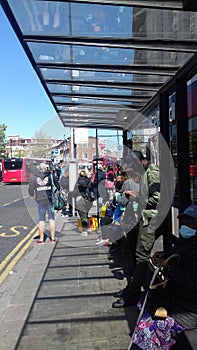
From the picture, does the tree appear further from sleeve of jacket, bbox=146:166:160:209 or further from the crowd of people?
sleeve of jacket, bbox=146:166:160:209

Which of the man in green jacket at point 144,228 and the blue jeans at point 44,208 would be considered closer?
the man in green jacket at point 144,228

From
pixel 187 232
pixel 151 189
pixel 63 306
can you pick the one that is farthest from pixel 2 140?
pixel 187 232

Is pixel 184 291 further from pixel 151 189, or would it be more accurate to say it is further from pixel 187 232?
pixel 151 189

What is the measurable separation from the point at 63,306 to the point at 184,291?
1925 mm

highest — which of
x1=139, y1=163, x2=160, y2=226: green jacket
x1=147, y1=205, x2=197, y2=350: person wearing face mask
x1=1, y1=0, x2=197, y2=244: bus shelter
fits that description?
x1=1, y1=0, x2=197, y2=244: bus shelter

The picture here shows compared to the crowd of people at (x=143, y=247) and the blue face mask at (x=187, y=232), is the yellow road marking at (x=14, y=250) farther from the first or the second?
the blue face mask at (x=187, y=232)

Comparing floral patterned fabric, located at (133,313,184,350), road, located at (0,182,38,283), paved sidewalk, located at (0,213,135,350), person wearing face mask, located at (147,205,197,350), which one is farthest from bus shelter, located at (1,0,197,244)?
road, located at (0,182,38,283)

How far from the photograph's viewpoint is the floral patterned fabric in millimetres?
2615

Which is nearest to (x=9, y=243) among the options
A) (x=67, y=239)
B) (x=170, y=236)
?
(x=67, y=239)

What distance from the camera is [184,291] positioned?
2705mm

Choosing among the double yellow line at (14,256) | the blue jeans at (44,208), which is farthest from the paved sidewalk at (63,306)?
the blue jeans at (44,208)

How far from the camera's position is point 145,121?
23.4ft

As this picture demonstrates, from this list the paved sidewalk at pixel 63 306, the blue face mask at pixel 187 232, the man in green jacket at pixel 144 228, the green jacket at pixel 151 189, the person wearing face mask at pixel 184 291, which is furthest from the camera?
the green jacket at pixel 151 189

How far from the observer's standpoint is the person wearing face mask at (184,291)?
8.47 feet
